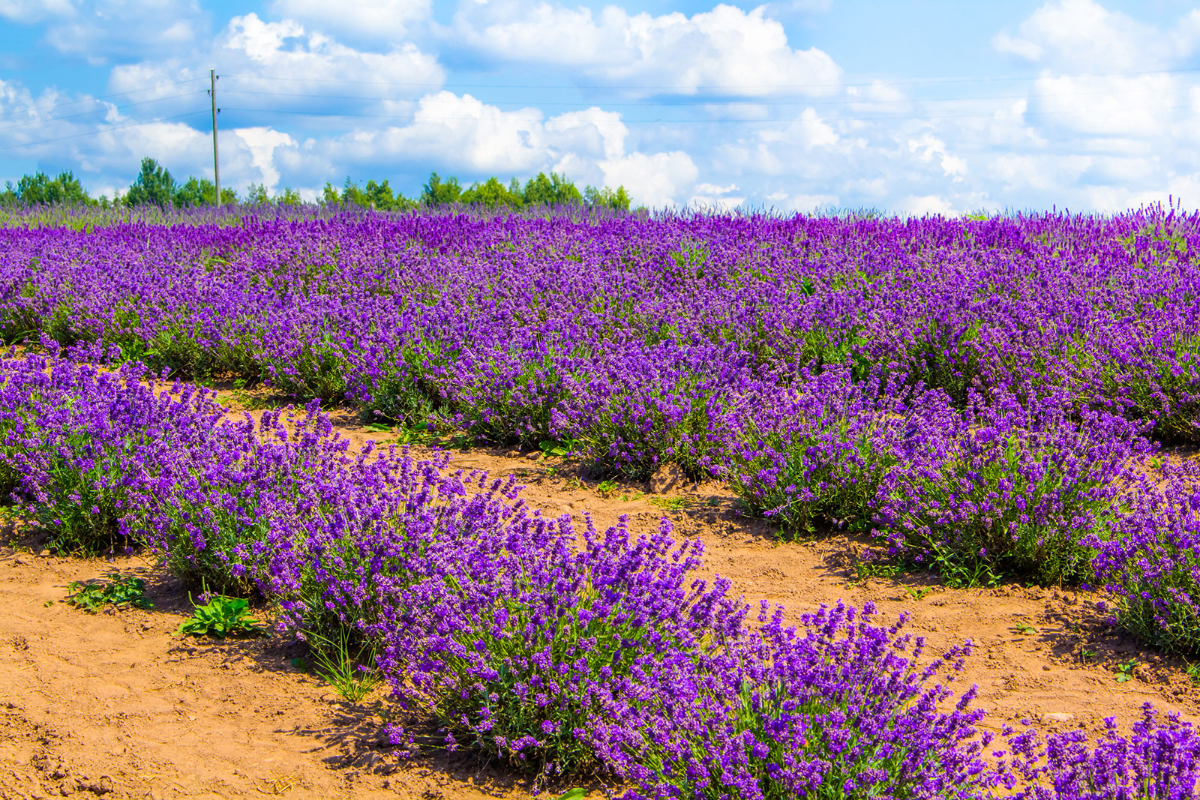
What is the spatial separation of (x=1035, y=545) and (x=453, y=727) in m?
2.63

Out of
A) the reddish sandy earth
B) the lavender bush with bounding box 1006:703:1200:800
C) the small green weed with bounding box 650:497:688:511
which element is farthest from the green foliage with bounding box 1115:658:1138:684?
the small green weed with bounding box 650:497:688:511

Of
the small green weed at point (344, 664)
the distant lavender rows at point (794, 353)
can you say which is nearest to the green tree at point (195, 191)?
the distant lavender rows at point (794, 353)

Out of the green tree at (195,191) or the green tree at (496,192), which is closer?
the green tree at (496,192)

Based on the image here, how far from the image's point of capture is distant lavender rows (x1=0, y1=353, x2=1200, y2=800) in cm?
218

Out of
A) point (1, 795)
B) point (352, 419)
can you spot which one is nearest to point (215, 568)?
point (1, 795)

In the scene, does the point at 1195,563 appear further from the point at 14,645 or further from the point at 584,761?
the point at 14,645

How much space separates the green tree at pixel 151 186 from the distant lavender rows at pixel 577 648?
5373 centimetres

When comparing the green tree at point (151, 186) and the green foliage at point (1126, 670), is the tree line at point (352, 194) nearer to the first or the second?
the green tree at point (151, 186)

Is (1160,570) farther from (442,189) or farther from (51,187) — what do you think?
(51,187)

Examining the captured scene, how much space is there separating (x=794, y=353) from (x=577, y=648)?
175 inches

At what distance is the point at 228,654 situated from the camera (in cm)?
362

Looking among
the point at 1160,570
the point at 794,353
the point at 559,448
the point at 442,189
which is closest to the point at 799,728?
the point at 1160,570

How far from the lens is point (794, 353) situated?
681cm

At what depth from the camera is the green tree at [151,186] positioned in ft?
171
